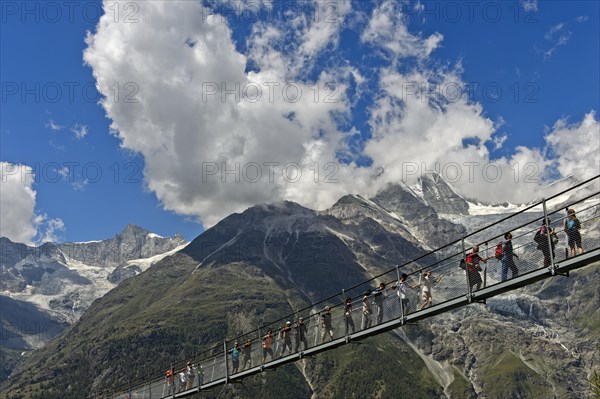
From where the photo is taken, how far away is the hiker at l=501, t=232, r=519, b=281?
83.0ft

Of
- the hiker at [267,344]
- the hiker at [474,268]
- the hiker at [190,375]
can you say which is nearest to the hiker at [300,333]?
the hiker at [267,344]

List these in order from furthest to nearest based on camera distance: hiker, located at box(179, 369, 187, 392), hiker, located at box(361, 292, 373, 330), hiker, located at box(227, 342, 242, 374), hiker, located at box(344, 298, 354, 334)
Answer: hiker, located at box(179, 369, 187, 392), hiker, located at box(227, 342, 242, 374), hiker, located at box(344, 298, 354, 334), hiker, located at box(361, 292, 373, 330)

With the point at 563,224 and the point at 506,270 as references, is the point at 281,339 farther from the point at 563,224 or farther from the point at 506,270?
the point at 563,224

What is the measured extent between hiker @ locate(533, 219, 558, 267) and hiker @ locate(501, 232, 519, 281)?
4.10ft

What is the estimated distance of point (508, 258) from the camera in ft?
83.9

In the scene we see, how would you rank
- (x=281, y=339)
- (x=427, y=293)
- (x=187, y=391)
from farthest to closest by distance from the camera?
(x=187, y=391), (x=281, y=339), (x=427, y=293)

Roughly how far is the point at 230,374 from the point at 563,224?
25472 mm

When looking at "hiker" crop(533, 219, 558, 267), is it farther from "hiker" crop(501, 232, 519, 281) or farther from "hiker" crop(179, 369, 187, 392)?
"hiker" crop(179, 369, 187, 392)

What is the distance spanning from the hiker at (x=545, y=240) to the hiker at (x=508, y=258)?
1.25 metres

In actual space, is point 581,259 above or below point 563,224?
below

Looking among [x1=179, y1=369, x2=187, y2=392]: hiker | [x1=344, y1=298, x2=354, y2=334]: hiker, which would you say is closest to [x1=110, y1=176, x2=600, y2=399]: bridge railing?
[x1=344, y1=298, x2=354, y2=334]: hiker

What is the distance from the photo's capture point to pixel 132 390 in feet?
180

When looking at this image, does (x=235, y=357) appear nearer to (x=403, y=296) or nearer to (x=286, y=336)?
(x=286, y=336)

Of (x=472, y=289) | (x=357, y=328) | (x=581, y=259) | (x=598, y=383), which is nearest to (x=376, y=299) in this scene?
(x=357, y=328)
